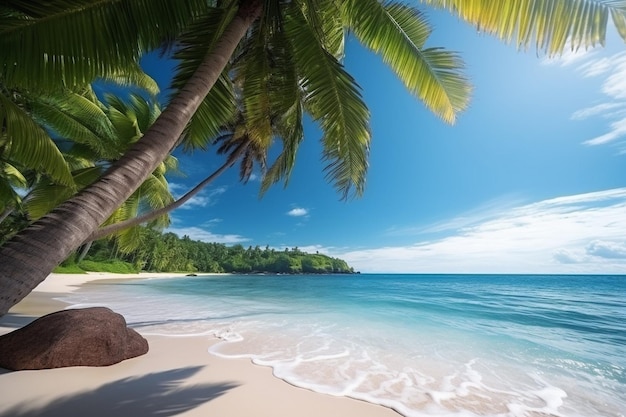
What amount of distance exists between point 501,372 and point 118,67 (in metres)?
7.57

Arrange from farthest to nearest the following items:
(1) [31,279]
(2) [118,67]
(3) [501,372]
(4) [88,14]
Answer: (3) [501,372]
(2) [118,67]
(4) [88,14]
(1) [31,279]

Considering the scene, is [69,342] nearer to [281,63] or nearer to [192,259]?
[281,63]

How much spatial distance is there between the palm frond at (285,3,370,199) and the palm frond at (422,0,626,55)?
1681 millimetres

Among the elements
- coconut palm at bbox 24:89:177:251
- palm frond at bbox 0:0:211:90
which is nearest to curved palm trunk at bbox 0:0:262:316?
palm frond at bbox 0:0:211:90

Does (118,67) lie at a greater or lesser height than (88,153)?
lesser

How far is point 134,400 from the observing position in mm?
3338

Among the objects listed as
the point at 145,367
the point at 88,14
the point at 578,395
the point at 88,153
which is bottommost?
the point at 578,395

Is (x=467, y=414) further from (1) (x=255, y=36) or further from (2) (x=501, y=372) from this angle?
(1) (x=255, y=36)

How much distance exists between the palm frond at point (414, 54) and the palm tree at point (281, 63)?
1 centimetres

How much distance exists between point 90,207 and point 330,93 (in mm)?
3286

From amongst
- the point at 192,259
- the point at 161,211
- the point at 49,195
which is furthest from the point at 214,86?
the point at 192,259

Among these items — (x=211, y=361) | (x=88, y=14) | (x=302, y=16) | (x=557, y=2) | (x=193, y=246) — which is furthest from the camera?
(x=193, y=246)

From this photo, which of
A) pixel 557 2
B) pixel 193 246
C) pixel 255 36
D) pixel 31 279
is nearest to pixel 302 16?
pixel 255 36

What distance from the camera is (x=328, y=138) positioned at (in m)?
4.73
